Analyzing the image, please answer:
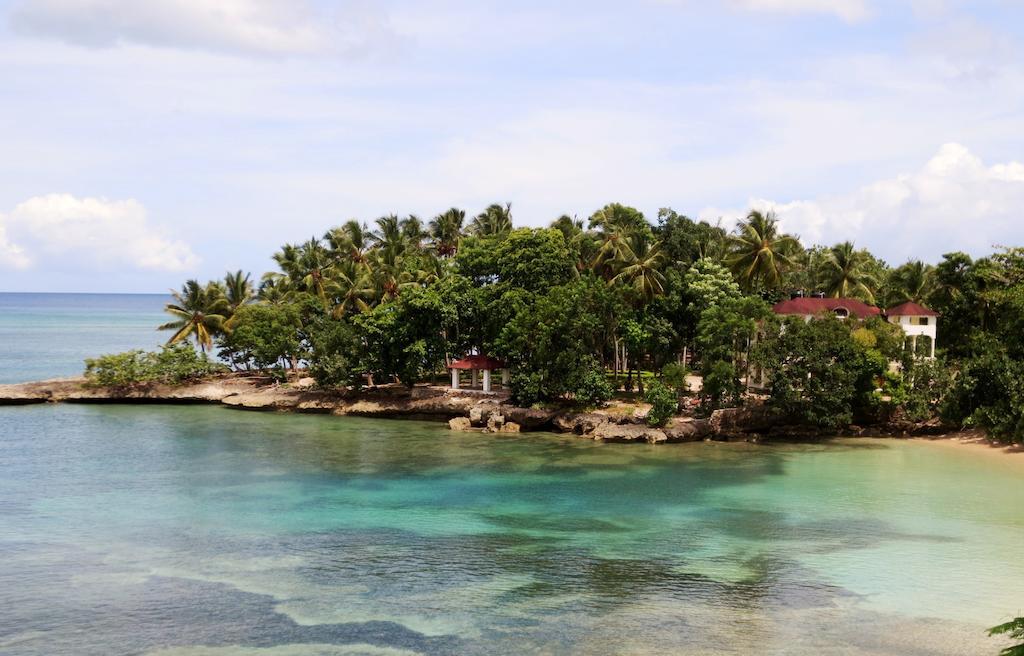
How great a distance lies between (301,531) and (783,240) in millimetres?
37404

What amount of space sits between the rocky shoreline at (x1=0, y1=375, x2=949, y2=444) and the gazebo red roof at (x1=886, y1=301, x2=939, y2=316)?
962cm

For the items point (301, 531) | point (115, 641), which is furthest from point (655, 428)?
point (115, 641)

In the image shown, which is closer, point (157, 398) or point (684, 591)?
point (684, 591)

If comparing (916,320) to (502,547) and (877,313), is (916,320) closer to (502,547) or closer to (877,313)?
(877,313)

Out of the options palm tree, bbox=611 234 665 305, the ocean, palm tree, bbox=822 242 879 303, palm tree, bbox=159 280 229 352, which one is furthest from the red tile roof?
palm tree, bbox=159 280 229 352

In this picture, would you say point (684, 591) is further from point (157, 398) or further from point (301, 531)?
point (157, 398)

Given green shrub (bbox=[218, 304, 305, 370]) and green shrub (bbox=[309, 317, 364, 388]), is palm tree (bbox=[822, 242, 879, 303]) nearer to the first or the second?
green shrub (bbox=[309, 317, 364, 388])

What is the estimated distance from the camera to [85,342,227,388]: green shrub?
5778cm

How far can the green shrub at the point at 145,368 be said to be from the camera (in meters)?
57.8

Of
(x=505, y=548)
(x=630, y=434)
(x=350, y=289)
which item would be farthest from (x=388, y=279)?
(x=505, y=548)

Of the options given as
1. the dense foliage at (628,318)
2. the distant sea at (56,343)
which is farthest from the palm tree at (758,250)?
the distant sea at (56,343)

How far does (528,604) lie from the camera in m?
22.4

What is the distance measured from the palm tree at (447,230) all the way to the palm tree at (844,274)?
1130 inches

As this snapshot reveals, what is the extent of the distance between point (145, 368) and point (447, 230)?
25.5 m
